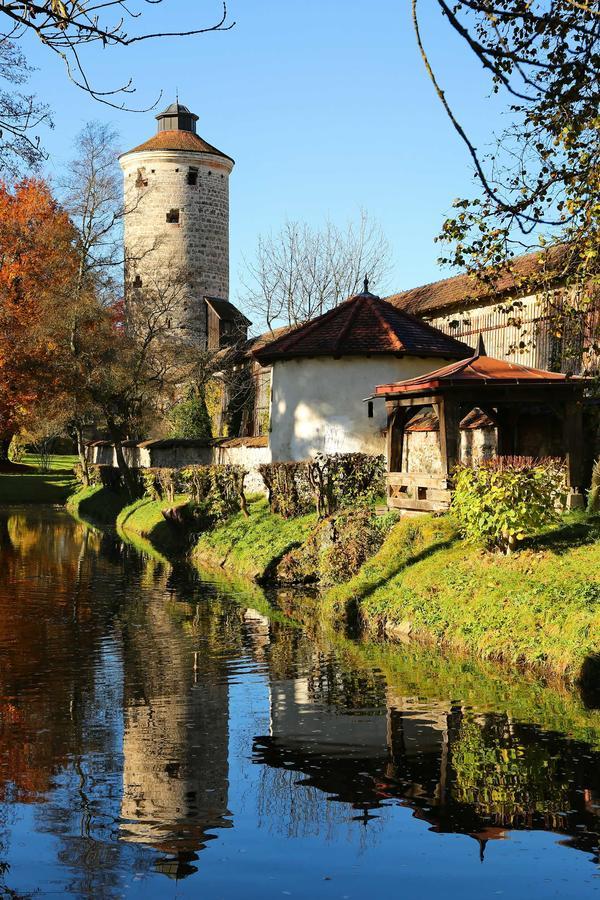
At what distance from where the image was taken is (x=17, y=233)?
140 feet

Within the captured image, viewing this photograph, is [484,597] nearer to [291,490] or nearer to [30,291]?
[291,490]

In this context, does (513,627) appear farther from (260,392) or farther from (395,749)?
(260,392)

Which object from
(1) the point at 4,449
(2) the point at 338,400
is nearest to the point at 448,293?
(2) the point at 338,400

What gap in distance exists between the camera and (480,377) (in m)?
17.3

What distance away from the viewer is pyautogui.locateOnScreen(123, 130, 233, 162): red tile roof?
170ft

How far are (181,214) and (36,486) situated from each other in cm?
1497

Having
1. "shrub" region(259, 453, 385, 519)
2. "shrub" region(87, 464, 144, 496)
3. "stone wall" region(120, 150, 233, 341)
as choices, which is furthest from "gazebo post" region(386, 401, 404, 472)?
"stone wall" region(120, 150, 233, 341)

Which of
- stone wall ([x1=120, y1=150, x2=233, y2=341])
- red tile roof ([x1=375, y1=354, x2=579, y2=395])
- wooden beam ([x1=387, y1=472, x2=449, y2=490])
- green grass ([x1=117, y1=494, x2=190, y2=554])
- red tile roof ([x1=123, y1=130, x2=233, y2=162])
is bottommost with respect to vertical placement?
green grass ([x1=117, y1=494, x2=190, y2=554])

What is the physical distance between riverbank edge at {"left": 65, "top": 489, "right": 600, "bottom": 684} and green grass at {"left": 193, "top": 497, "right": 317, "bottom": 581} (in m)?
3.09

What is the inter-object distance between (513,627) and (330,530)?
21.5 feet

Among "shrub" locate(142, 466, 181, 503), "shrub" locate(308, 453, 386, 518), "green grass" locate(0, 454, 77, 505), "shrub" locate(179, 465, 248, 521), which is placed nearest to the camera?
"shrub" locate(308, 453, 386, 518)

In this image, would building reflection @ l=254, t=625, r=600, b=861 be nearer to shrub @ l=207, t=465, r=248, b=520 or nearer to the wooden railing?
the wooden railing

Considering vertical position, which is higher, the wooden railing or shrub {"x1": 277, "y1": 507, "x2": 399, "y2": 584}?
the wooden railing

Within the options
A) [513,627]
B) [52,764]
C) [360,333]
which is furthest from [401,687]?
[360,333]
